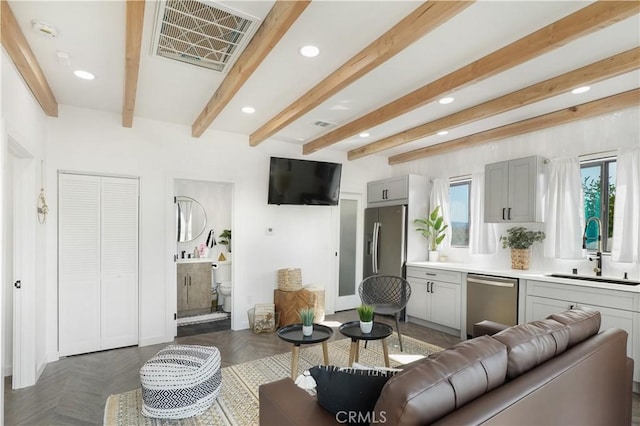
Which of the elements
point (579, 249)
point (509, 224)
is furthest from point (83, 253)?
point (579, 249)

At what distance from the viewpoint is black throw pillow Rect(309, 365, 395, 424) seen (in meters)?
1.30

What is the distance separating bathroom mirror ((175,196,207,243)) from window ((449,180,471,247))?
4159 mm

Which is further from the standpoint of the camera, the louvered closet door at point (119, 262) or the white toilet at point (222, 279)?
the white toilet at point (222, 279)

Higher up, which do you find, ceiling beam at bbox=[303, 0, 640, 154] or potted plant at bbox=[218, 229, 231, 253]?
ceiling beam at bbox=[303, 0, 640, 154]

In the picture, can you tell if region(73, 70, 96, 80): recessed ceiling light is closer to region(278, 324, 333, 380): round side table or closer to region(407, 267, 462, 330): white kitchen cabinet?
region(278, 324, 333, 380): round side table

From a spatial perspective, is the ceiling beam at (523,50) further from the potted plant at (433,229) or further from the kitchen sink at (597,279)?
the kitchen sink at (597,279)

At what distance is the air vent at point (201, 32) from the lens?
76.9 inches

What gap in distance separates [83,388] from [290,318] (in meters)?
2.38

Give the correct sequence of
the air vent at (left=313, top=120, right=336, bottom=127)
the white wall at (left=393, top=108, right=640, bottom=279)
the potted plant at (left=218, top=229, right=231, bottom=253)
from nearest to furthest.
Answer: the white wall at (left=393, top=108, right=640, bottom=279), the air vent at (left=313, top=120, right=336, bottom=127), the potted plant at (left=218, top=229, right=231, bottom=253)

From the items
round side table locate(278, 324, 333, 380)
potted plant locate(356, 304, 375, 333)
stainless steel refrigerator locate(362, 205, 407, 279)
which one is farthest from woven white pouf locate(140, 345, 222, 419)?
stainless steel refrigerator locate(362, 205, 407, 279)

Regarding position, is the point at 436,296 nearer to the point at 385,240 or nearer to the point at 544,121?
the point at 385,240

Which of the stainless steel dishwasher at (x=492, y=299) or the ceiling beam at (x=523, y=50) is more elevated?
the ceiling beam at (x=523, y=50)

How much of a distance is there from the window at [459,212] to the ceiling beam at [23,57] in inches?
199

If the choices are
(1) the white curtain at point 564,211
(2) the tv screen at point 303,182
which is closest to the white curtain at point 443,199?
(1) the white curtain at point 564,211
